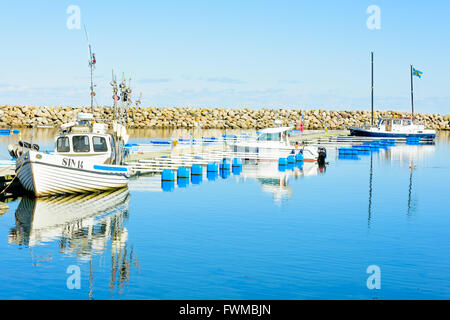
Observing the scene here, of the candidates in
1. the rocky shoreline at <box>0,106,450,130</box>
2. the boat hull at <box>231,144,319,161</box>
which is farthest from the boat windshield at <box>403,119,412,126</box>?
the boat hull at <box>231,144,319,161</box>

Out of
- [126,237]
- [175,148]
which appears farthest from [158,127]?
[126,237]

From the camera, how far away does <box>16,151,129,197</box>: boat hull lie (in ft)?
88.1

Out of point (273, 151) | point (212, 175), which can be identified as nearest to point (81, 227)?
point (212, 175)

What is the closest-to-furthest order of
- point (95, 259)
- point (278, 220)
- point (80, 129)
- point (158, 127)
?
Result: point (95, 259) → point (278, 220) → point (80, 129) → point (158, 127)

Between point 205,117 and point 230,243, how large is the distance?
367 feet

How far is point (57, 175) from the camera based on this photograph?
2767 centimetres

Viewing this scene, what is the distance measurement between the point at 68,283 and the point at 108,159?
1566cm

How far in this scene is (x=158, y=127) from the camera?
125 meters

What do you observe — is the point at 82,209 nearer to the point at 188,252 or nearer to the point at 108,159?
the point at 108,159

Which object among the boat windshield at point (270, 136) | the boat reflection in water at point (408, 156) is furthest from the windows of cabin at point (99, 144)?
the boat reflection in water at point (408, 156)

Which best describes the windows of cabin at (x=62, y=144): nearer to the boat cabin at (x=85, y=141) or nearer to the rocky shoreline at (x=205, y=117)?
the boat cabin at (x=85, y=141)

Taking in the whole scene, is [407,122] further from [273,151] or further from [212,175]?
[212,175]

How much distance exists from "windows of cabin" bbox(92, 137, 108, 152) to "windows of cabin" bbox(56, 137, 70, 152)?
4.28 feet

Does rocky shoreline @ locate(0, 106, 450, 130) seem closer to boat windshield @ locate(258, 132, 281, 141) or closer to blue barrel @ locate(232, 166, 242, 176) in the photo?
boat windshield @ locate(258, 132, 281, 141)
